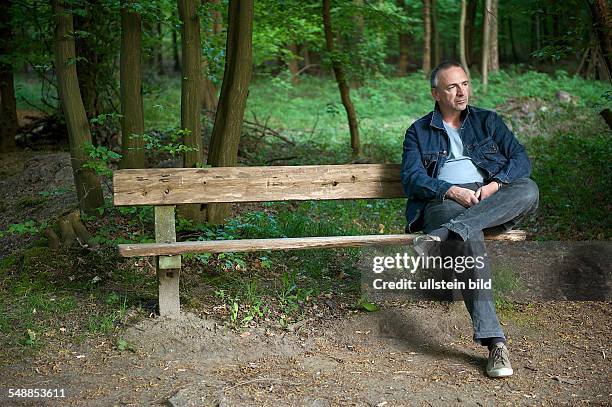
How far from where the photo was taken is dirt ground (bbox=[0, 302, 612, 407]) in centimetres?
398

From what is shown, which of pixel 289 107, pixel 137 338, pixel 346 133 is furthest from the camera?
pixel 289 107

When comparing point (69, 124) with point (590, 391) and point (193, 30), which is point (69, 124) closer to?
point (193, 30)

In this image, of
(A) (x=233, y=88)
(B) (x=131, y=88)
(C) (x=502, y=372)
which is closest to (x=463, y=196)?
(C) (x=502, y=372)

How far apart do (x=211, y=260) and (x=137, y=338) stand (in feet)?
4.10

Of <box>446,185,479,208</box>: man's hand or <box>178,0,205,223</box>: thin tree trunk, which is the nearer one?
<box>446,185,479,208</box>: man's hand

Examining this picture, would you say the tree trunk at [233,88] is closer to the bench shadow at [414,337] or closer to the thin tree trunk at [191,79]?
the thin tree trunk at [191,79]

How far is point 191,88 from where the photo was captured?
20.2 ft

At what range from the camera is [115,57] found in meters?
9.82

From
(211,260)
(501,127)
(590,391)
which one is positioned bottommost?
(590,391)

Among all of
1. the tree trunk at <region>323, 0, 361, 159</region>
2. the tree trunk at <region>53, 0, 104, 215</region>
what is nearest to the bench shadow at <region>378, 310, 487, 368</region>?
the tree trunk at <region>53, 0, 104, 215</region>

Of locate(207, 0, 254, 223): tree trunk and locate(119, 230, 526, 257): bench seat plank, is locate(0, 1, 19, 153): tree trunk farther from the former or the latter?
locate(119, 230, 526, 257): bench seat plank

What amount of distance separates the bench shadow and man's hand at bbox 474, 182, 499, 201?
0.98 metres

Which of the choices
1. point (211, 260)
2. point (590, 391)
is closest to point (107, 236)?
point (211, 260)

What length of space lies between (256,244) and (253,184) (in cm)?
57
